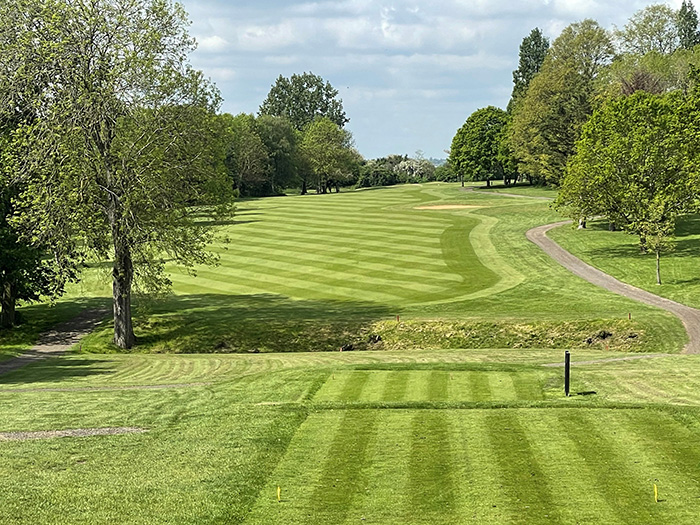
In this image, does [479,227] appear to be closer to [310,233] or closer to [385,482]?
[310,233]

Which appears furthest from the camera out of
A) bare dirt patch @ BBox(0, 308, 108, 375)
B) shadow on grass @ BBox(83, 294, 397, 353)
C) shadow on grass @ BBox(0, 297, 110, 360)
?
shadow on grass @ BBox(0, 297, 110, 360)

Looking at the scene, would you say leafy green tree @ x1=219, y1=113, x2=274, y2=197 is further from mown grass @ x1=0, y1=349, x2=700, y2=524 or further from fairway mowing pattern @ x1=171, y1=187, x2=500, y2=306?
mown grass @ x1=0, y1=349, x2=700, y2=524

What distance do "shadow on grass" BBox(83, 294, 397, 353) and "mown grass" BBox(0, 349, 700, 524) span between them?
1342 cm

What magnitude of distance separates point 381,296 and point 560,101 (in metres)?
44.7

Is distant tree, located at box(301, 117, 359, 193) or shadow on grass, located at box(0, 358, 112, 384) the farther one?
distant tree, located at box(301, 117, 359, 193)

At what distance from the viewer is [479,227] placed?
8006 centimetres

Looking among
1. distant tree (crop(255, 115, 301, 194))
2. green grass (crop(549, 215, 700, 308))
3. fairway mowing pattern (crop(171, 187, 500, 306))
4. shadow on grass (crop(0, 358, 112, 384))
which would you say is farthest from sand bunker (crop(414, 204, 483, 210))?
shadow on grass (crop(0, 358, 112, 384))

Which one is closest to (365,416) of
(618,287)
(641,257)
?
(618,287)

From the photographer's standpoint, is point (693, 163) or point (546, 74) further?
point (546, 74)

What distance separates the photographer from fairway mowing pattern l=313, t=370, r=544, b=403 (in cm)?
2005

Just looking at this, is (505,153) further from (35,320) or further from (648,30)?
(35,320)

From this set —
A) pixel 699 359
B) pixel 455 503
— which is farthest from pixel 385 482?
pixel 699 359

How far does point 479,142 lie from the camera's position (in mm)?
139625

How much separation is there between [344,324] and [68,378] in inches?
607
